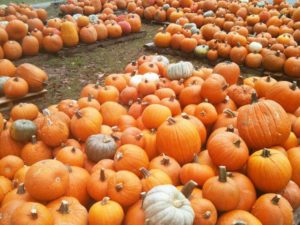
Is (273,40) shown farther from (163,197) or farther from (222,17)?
(163,197)

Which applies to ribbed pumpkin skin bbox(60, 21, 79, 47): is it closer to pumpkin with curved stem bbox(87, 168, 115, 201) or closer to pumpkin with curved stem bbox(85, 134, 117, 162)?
pumpkin with curved stem bbox(85, 134, 117, 162)

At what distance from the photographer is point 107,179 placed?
2.44m

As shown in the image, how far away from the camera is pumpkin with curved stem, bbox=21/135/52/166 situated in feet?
10.2

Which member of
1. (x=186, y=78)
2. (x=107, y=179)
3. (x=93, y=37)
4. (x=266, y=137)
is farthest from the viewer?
(x=93, y=37)

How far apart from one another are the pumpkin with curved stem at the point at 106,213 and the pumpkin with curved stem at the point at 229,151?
2.76 feet

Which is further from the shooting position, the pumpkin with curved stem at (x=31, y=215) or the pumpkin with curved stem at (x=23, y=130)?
the pumpkin with curved stem at (x=23, y=130)

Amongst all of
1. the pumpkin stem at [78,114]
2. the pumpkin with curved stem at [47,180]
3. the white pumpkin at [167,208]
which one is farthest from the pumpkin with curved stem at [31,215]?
the pumpkin stem at [78,114]

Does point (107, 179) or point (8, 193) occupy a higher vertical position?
point (107, 179)

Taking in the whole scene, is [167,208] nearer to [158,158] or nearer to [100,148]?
[158,158]

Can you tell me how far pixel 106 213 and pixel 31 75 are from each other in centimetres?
375

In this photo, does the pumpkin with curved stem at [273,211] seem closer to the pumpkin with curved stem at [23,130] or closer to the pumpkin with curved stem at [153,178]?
the pumpkin with curved stem at [153,178]

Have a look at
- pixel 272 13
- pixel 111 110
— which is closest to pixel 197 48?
pixel 272 13

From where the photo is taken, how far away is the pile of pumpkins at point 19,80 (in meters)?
5.12

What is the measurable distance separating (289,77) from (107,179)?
4.88m
